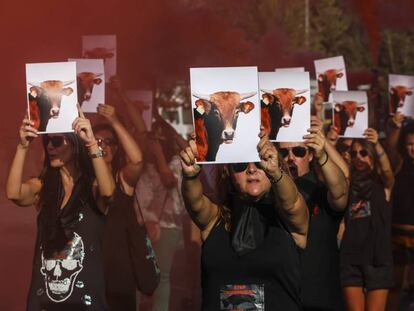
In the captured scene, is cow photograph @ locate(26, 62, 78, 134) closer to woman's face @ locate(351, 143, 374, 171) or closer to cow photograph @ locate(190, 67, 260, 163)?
→ cow photograph @ locate(190, 67, 260, 163)

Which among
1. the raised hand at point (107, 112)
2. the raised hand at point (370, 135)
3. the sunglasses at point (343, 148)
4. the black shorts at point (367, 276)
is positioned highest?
the raised hand at point (107, 112)

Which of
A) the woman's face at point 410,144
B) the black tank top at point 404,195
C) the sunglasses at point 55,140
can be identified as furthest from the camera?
the black tank top at point 404,195

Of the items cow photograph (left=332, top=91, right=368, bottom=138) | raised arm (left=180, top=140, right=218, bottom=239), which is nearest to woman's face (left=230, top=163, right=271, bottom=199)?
raised arm (left=180, top=140, right=218, bottom=239)

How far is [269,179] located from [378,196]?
11.2 feet

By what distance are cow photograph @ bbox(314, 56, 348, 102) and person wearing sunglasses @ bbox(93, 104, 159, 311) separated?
2567 mm

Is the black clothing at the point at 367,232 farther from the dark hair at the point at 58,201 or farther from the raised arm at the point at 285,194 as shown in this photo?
the raised arm at the point at 285,194

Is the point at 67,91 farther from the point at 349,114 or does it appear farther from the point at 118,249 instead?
the point at 349,114

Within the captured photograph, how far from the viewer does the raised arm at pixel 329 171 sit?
4.79 meters

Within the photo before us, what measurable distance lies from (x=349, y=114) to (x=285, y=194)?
3.34 metres

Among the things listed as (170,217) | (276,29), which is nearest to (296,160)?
(170,217)

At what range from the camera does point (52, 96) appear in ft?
17.3

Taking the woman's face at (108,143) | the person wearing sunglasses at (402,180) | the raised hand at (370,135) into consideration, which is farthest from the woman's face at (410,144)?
the woman's face at (108,143)

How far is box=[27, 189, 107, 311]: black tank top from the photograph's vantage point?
17.5ft

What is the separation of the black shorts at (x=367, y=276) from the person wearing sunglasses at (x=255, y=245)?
310 centimetres
